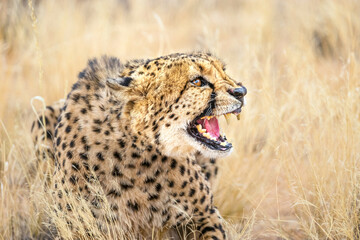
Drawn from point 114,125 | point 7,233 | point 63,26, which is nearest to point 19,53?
point 63,26

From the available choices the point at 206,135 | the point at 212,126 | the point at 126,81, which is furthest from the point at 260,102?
the point at 126,81

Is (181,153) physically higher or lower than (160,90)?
lower

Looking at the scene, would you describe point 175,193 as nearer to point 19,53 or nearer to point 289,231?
point 289,231

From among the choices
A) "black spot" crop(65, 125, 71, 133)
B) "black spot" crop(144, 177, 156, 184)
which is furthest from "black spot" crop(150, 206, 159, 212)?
"black spot" crop(65, 125, 71, 133)

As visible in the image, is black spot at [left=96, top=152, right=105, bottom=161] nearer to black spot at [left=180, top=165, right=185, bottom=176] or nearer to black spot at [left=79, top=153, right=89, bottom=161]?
black spot at [left=79, top=153, right=89, bottom=161]

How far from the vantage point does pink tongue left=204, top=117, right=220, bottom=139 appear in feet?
7.72

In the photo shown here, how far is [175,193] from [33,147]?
122 centimetres

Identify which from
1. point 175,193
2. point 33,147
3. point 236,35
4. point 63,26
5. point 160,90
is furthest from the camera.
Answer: point 236,35

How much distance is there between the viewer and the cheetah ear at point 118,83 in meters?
2.14

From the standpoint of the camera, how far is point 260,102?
4141 millimetres

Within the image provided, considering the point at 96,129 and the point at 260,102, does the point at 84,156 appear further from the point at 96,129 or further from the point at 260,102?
the point at 260,102

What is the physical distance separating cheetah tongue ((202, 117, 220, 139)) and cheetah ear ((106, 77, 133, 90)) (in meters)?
0.44

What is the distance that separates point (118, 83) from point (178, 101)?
29 centimetres

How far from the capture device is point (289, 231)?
2775 mm
